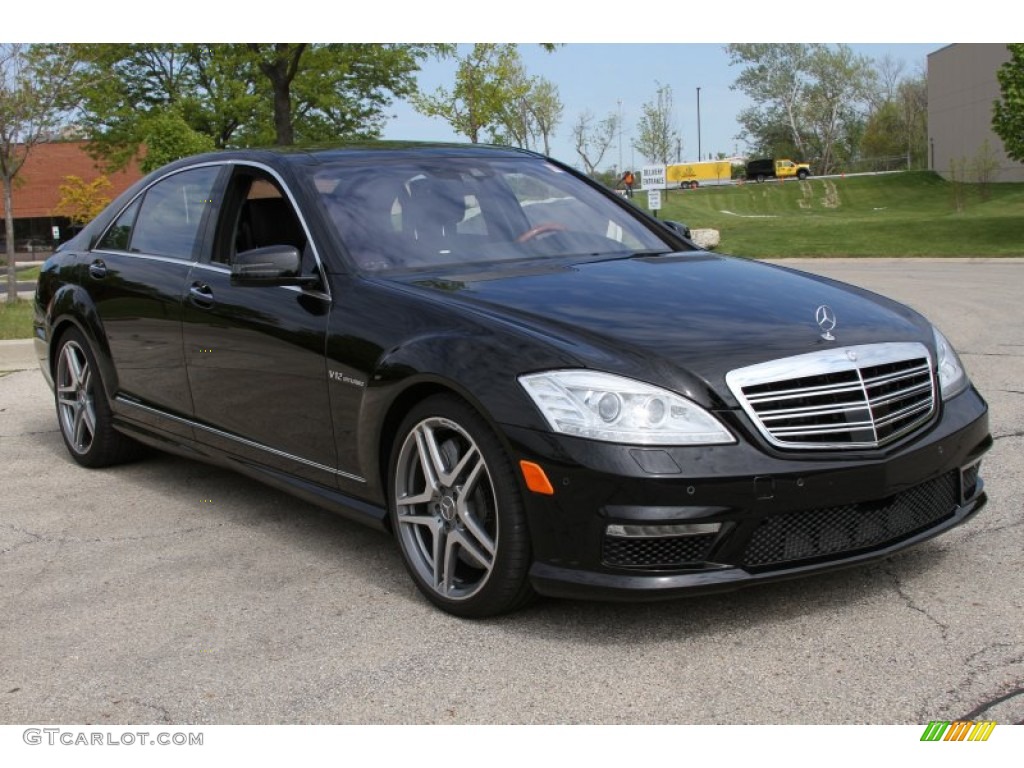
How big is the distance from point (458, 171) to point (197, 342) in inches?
53.8

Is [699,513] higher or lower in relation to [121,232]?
lower

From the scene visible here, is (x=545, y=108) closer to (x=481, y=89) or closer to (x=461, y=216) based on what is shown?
(x=481, y=89)

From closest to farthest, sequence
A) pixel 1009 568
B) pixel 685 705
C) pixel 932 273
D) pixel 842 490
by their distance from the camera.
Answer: pixel 685 705 < pixel 842 490 < pixel 1009 568 < pixel 932 273

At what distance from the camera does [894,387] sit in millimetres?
3949

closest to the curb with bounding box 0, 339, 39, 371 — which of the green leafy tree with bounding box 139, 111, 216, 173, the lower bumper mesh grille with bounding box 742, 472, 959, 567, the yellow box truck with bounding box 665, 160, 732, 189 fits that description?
the lower bumper mesh grille with bounding box 742, 472, 959, 567

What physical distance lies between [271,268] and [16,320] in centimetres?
1137

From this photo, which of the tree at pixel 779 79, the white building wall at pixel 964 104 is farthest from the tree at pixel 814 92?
the white building wall at pixel 964 104

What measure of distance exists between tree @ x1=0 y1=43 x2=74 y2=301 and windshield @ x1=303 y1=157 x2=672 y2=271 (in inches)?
562

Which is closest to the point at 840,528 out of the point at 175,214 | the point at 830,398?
the point at 830,398

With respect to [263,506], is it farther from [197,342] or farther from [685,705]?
[685,705]

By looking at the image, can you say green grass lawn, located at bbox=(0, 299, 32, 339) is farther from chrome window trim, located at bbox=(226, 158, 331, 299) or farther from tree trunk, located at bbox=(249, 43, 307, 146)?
chrome window trim, located at bbox=(226, 158, 331, 299)

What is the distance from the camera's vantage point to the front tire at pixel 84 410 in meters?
6.50

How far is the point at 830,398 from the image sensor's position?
148 inches

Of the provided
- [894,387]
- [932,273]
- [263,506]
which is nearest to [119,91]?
[932,273]
